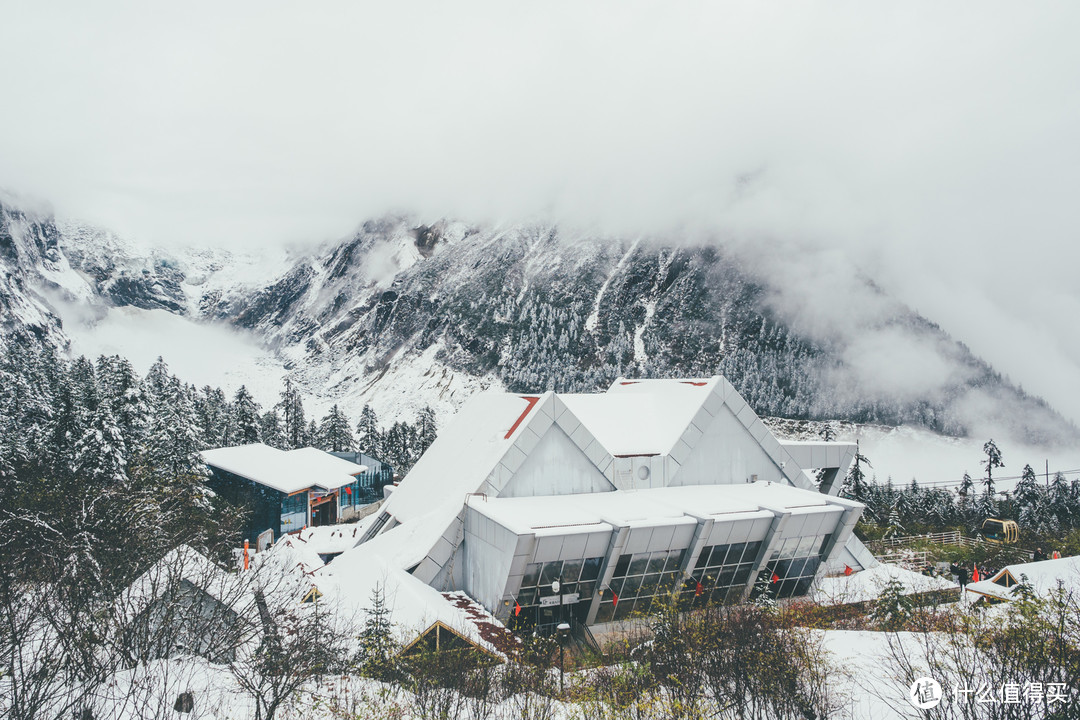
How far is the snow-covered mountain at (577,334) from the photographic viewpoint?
436 feet

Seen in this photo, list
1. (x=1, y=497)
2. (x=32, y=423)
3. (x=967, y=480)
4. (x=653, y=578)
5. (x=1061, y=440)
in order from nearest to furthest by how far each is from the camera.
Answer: (x=653, y=578), (x=1, y=497), (x=32, y=423), (x=967, y=480), (x=1061, y=440)

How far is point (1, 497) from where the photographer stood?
84.2 ft

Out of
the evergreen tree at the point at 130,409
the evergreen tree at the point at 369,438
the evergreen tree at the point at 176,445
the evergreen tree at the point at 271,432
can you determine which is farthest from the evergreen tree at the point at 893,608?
the evergreen tree at the point at 271,432

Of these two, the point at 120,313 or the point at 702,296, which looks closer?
the point at 702,296

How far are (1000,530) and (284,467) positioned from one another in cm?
5778

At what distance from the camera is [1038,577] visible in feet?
78.7

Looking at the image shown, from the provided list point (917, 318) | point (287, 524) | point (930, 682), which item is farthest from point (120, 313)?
point (917, 318)

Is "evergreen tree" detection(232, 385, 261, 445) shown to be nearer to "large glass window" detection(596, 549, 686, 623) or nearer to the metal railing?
"large glass window" detection(596, 549, 686, 623)

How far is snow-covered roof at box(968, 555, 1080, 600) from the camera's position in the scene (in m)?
22.7

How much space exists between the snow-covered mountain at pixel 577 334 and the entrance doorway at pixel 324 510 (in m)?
85.9

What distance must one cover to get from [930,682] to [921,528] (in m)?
49.1

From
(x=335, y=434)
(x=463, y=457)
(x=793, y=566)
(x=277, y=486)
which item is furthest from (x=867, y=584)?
(x=335, y=434)

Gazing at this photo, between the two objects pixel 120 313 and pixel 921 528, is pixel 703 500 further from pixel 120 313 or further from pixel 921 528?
pixel 120 313

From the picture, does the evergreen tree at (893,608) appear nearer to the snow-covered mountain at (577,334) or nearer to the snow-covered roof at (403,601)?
the snow-covered roof at (403,601)
